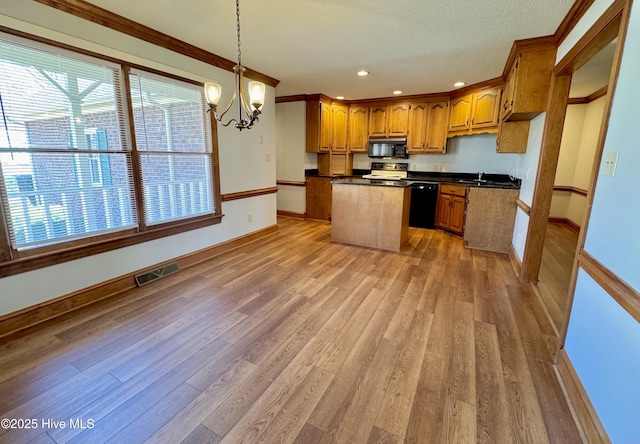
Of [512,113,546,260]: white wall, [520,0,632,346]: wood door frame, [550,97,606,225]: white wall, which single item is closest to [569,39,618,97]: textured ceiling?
[550,97,606,225]: white wall

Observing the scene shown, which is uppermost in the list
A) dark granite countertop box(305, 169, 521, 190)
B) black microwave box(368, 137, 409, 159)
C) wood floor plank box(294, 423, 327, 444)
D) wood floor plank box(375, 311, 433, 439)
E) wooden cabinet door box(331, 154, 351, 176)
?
black microwave box(368, 137, 409, 159)

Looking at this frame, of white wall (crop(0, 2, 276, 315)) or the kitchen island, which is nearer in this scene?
white wall (crop(0, 2, 276, 315))

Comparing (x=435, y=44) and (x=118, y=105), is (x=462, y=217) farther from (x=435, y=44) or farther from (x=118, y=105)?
(x=118, y=105)

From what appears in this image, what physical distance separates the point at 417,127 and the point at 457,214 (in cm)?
187

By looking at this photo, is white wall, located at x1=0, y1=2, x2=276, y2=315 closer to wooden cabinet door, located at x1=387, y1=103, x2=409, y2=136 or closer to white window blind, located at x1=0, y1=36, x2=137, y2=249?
white window blind, located at x1=0, y1=36, x2=137, y2=249

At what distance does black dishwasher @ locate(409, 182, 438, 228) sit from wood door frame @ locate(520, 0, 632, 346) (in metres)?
2.24

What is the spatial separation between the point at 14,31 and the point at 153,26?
40.6 inches

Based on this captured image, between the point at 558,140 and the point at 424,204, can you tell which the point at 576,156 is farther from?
the point at 558,140

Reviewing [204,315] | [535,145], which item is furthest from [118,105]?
[535,145]

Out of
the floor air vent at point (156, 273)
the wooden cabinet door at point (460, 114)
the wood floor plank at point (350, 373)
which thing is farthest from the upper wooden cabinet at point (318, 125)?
the wood floor plank at point (350, 373)

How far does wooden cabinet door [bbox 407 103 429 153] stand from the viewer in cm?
540

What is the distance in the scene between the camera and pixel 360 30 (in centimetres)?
268

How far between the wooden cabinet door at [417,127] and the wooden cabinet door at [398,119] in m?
0.08

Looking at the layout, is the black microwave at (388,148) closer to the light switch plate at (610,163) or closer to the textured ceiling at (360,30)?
the textured ceiling at (360,30)
